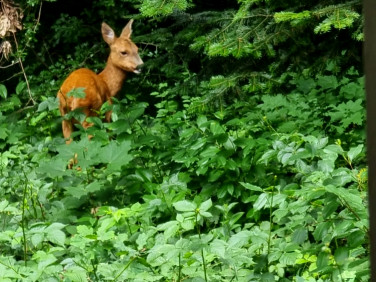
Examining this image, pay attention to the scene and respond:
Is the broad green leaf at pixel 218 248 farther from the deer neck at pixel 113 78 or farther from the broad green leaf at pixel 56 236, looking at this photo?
the deer neck at pixel 113 78

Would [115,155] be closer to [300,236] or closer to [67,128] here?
[300,236]

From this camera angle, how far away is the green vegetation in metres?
3.66

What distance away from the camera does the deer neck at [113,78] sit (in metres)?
8.30

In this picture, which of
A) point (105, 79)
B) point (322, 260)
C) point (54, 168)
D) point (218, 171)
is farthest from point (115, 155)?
point (105, 79)

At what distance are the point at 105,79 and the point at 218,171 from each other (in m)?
3.44

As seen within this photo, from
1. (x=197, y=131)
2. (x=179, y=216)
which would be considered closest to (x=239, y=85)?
(x=197, y=131)

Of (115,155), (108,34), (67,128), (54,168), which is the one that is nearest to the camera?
(115,155)

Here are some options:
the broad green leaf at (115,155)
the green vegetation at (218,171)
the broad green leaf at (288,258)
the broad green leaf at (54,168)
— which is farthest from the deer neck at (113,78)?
the broad green leaf at (288,258)

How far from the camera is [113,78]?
8.30 meters

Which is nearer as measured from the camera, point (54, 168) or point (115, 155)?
point (115, 155)

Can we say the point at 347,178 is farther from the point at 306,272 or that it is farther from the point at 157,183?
the point at 157,183

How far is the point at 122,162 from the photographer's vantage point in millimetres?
4922

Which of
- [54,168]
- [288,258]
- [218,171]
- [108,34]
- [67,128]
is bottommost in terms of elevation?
[67,128]

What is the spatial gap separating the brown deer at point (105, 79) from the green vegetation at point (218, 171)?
0.22 metres
